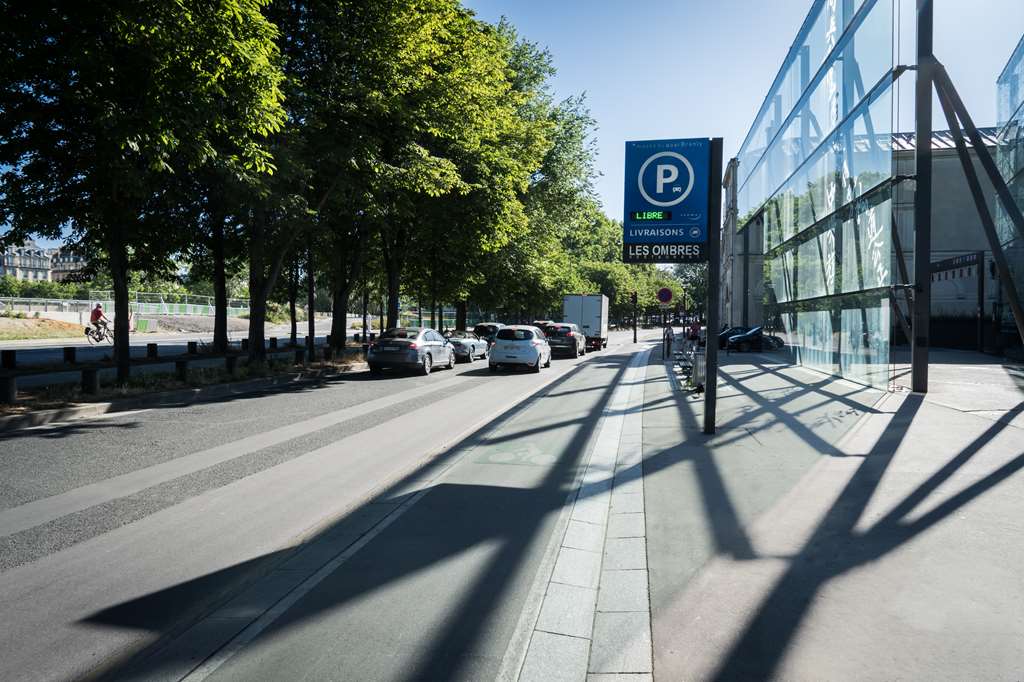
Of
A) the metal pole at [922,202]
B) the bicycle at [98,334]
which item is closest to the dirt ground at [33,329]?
the bicycle at [98,334]

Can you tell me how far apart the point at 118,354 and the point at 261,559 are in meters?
12.5

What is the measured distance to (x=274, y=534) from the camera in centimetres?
502

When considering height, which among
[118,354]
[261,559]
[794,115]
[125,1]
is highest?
[794,115]

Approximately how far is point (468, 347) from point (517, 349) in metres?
4.82

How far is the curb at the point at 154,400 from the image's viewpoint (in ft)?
32.8

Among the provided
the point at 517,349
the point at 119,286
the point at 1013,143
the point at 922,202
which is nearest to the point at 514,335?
the point at 517,349

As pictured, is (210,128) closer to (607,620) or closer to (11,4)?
(11,4)

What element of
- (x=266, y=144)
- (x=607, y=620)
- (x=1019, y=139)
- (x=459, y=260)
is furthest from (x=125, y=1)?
(x=1019, y=139)

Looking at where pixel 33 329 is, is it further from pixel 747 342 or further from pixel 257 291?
pixel 747 342

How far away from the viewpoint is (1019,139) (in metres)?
18.5

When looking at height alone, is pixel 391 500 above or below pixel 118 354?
below

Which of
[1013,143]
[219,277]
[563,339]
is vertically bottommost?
[563,339]

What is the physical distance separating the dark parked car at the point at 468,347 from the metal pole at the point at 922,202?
15359mm

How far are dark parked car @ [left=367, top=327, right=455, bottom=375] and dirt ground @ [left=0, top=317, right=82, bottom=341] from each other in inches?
946
